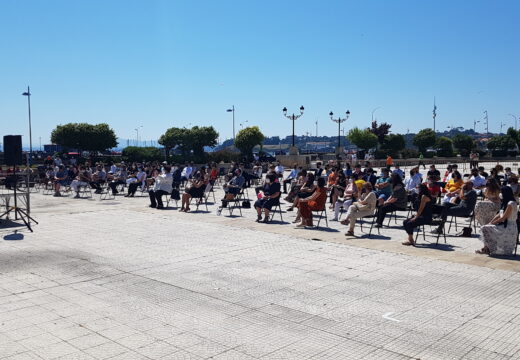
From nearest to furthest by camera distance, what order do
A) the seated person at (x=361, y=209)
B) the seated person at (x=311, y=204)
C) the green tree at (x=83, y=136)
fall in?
1. the seated person at (x=361, y=209)
2. the seated person at (x=311, y=204)
3. the green tree at (x=83, y=136)

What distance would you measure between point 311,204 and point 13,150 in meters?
8.26

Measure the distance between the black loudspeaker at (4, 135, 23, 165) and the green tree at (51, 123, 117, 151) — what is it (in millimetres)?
54338

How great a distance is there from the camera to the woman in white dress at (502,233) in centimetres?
972

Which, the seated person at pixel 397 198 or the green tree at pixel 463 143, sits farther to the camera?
the green tree at pixel 463 143

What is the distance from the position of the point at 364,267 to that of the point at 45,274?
18.0ft

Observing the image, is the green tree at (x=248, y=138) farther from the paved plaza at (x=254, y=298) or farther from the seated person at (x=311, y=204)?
the paved plaza at (x=254, y=298)

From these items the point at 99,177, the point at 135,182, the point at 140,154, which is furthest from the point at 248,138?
the point at 135,182

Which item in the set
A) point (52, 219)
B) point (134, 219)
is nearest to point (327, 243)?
point (134, 219)

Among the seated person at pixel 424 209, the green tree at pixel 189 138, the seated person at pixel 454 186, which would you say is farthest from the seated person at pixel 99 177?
the green tree at pixel 189 138

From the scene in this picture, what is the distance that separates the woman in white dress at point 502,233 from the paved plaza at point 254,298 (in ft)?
1.37

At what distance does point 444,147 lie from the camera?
68938mm

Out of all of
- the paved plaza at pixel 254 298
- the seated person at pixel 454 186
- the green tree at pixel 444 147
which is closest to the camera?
the paved plaza at pixel 254 298

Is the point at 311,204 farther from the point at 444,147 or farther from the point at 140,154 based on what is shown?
the point at 444,147

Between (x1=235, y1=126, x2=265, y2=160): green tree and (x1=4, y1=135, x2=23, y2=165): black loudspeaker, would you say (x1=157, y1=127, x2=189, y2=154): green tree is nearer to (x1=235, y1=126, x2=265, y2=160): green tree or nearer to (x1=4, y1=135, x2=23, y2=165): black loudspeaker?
(x1=235, y1=126, x2=265, y2=160): green tree
